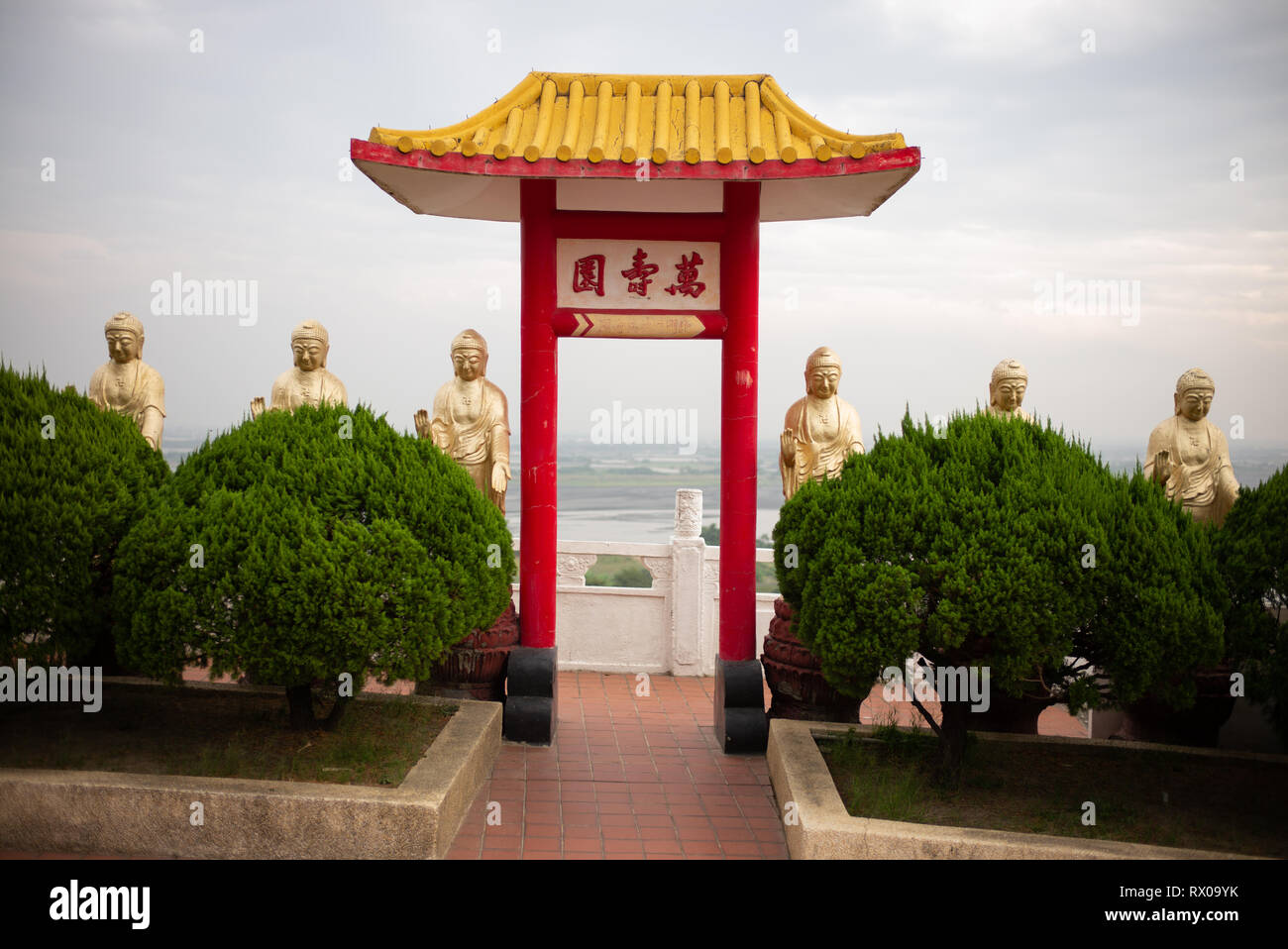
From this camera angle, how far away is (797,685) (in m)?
6.65

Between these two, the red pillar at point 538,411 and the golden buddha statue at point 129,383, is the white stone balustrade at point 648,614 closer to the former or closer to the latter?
the red pillar at point 538,411

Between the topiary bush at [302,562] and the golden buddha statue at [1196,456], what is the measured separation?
425 centimetres

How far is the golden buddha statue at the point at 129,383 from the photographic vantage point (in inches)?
277

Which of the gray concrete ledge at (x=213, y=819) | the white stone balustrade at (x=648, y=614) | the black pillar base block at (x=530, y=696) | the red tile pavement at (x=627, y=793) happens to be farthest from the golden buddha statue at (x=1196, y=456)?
the gray concrete ledge at (x=213, y=819)

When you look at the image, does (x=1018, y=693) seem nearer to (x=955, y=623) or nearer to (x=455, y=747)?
(x=955, y=623)

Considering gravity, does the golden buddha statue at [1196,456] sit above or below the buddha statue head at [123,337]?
below

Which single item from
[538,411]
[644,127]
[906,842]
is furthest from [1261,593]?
[644,127]

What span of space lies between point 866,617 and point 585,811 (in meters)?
1.84

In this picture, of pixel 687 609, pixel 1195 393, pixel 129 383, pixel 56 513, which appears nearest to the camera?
pixel 56 513

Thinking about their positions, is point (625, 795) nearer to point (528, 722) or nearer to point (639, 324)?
point (528, 722)

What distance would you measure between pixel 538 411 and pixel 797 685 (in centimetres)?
234

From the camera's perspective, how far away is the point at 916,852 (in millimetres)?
4566

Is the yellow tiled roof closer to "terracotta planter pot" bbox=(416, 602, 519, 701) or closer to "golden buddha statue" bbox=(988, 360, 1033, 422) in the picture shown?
"golden buddha statue" bbox=(988, 360, 1033, 422)

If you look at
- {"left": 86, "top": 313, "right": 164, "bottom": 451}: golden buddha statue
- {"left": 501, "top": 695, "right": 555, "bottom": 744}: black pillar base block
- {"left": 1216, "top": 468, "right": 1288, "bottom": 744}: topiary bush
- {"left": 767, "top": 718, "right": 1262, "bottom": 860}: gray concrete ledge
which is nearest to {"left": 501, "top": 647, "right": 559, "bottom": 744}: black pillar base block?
{"left": 501, "top": 695, "right": 555, "bottom": 744}: black pillar base block
